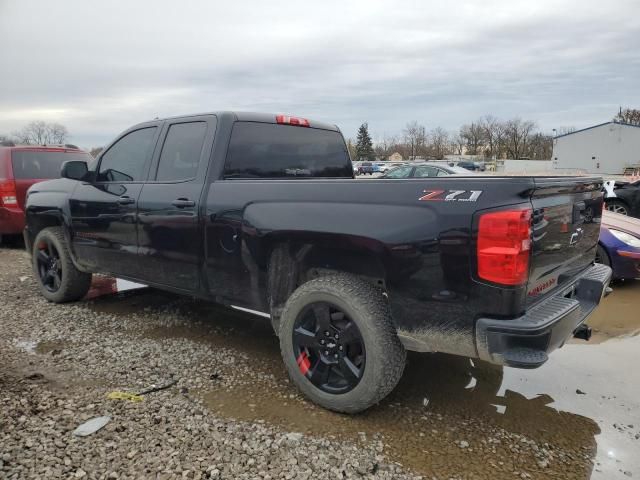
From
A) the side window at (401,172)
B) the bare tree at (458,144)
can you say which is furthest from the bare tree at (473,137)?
the side window at (401,172)

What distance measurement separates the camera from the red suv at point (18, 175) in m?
8.23

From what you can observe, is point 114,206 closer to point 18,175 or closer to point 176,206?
point 176,206

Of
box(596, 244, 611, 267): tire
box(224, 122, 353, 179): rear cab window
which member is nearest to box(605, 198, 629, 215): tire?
box(596, 244, 611, 267): tire

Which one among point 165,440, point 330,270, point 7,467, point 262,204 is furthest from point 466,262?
point 7,467

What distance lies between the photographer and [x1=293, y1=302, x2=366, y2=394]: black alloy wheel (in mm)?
2969

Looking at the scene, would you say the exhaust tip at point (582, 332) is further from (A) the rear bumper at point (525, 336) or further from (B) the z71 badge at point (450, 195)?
(B) the z71 badge at point (450, 195)

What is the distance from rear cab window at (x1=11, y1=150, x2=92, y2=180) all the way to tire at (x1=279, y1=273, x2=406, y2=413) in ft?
22.0

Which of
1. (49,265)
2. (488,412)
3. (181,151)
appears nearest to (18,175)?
(49,265)

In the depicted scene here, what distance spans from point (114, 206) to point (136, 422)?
2187 millimetres

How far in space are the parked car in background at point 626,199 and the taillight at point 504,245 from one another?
8.55m

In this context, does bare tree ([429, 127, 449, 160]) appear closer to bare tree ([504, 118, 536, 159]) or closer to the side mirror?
bare tree ([504, 118, 536, 159])

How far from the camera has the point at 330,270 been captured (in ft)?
10.2

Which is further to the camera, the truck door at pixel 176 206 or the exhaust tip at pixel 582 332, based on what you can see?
the truck door at pixel 176 206

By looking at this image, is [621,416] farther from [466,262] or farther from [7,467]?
[7,467]
